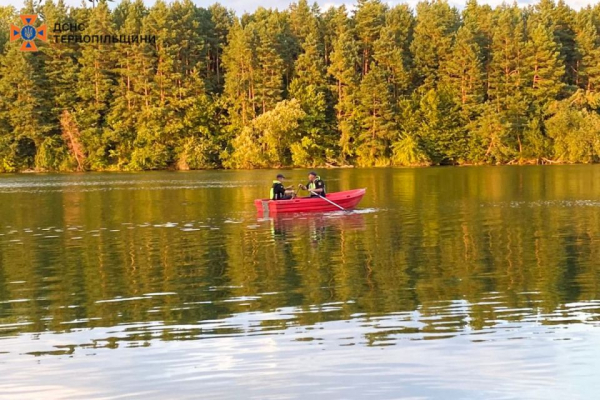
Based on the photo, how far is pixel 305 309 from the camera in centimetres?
1355

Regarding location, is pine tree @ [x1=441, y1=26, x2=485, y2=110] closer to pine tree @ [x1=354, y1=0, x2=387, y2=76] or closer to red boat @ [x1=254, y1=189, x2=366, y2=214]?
pine tree @ [x1=354, y1=0, x2=387, y2=76]

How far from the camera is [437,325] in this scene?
39.5 ft

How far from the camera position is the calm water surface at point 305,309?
31.4 ft

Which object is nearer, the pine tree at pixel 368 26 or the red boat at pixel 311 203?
the red boat at pixel 311 203

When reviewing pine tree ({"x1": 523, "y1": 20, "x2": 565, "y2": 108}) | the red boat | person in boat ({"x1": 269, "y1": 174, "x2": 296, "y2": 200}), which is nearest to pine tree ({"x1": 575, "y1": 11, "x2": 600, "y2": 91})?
pine tree ({"x1": 523, "y1": 20, "x2": 565, "y2": 108})

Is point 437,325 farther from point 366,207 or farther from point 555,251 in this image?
point 366,207

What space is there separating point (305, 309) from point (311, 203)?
750 inches

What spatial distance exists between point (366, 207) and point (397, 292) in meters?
19.7

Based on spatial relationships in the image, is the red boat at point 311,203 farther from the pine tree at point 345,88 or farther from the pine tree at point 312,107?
the pine tree at point 345,88

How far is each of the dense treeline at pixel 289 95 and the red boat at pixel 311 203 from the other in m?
50.5

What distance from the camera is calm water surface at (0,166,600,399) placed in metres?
9.58

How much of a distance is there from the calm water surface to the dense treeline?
5674 cm

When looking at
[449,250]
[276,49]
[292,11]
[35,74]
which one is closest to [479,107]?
[276,49]

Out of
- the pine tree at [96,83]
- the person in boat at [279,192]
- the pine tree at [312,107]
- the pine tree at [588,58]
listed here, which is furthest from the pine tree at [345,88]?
the person in boat at [279,192]
